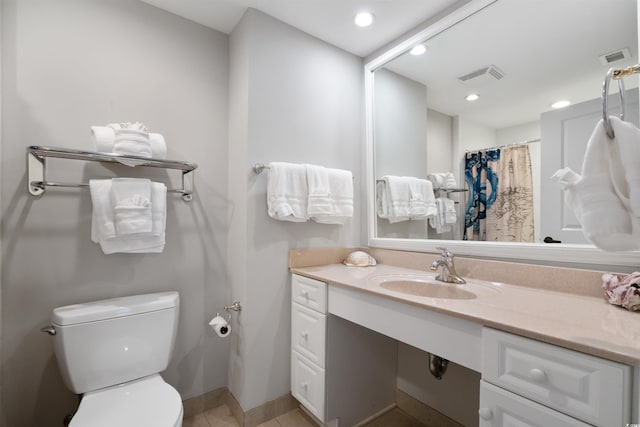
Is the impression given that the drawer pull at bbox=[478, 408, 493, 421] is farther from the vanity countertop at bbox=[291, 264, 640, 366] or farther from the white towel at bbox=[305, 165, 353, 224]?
the white towel at bbox=[305, 165, 353, 224]

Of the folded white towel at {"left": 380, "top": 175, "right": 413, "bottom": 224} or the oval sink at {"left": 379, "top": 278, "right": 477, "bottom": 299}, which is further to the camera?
the folded white towel at {"left": 380, "top": 175, "right": 413, "bottom": 224}

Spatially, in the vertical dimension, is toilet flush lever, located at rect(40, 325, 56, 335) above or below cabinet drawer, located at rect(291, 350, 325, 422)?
above

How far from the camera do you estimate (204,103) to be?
5.49ft

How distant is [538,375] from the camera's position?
0.68 m

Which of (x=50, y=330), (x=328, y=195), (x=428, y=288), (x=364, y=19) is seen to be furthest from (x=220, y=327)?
(x=364, y=19)

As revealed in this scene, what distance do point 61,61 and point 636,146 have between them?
2.06 meters

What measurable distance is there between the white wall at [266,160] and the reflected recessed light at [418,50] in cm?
A: 53

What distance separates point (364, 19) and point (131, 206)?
1.56 metres

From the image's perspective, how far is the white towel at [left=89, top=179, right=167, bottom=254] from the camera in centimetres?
121

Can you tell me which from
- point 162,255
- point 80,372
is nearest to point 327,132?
point 162,255

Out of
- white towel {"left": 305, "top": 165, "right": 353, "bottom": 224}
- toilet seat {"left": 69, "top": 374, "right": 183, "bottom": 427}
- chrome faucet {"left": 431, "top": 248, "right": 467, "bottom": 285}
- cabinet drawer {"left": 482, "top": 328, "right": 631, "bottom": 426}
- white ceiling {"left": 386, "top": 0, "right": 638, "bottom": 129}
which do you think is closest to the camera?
cabinet drawer {"left": 482, "top": 328, "right": 631, "bottom": 426}

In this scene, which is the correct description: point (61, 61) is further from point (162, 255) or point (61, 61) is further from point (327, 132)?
point (327, 132)

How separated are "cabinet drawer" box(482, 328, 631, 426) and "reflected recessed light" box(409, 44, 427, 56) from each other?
1.57 metres

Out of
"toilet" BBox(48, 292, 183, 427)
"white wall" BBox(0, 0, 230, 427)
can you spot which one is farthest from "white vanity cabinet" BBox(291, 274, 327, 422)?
"toilet" BBox(48, 292, 183, 427)
